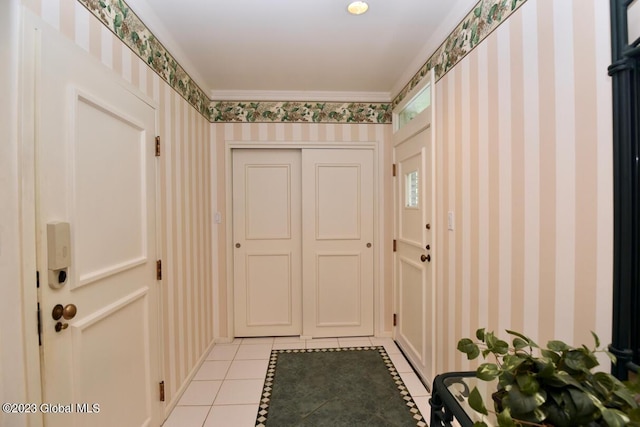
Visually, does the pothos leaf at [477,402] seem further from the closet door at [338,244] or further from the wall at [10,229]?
the closet door at [338,244]

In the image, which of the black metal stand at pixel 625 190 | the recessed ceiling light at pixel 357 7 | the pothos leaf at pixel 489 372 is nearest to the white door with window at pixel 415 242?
the recessed ceiling light at pixel 357 7

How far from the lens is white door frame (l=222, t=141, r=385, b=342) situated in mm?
2678

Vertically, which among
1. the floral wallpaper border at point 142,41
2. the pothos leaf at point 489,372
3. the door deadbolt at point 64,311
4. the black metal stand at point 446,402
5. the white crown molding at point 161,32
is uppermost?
the white crown molding at point 161,32

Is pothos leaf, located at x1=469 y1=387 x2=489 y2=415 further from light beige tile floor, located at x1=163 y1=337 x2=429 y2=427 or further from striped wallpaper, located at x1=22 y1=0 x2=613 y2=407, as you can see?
light beige tile floor, located at x1=163 y1=337 x2=429 y2=427

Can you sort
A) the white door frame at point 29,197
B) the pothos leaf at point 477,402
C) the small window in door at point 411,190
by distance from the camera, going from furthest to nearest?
the small window in door at point 411,190, the white door frame at point 29,197, the pothos leaf at point 477,402

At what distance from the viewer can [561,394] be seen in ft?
1.78

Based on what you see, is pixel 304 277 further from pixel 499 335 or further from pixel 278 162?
pixel 499 335

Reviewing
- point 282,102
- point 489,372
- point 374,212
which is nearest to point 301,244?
point 374,212

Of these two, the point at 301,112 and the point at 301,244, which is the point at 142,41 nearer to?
the point at 301,112

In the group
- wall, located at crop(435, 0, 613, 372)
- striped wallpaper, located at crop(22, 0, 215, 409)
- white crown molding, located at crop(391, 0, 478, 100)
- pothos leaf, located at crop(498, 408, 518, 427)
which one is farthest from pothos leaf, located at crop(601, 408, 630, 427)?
striped wallpaper, located at crop(22, 0, 215, 409)

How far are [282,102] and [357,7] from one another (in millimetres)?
1280

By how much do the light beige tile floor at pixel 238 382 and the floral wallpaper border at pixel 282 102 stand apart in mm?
2126

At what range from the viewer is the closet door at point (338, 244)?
274 cm

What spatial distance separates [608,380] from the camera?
571mm
